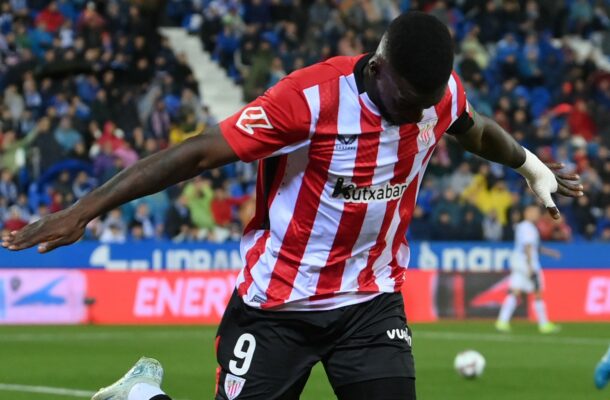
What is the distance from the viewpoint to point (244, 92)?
24.9 m

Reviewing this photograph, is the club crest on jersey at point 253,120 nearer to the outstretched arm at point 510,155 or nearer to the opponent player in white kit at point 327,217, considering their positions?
the opponent player in white kit at point 327,217

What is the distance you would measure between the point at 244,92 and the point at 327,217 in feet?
65.5

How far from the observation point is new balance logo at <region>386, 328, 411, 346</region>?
5254 mm

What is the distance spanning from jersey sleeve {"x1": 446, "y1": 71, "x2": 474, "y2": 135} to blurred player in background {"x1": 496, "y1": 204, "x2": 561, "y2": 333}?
13.3m

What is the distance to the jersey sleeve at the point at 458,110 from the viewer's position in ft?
17.4

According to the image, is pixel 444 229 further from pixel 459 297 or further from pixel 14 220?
pixel 14 220

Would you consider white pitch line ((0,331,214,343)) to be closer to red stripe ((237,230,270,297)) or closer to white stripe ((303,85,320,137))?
red stripe ((237,230,270,297))

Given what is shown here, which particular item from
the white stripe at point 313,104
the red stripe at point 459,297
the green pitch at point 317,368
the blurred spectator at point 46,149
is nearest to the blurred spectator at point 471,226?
the red stripe at point 459,297

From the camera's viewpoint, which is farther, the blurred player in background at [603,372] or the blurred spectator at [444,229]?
the blurred spectator at [444,229]

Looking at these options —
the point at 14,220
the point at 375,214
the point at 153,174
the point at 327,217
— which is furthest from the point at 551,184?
the point at 14,220

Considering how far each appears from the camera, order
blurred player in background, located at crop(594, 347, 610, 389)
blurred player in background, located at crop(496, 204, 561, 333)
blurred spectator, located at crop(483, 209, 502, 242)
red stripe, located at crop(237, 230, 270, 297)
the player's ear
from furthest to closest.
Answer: blurred spectator, located at crop(483, 209, 502, 242), blurred player in background, located at crop(496, 204, 561, 333), blurred player in background, located at crop(594, 347, 610, 389), red stripe, located at crop(237, 230, 270, 297), the player's ear

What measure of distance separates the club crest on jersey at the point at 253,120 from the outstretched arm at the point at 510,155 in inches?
39.8

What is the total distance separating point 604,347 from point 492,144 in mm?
11040

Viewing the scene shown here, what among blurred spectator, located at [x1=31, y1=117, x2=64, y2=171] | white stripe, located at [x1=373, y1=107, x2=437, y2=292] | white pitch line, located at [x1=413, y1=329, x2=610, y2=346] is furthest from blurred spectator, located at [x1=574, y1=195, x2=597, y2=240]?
white stripe, located at [x1=373, y1=107, x2=437, y2=292]
